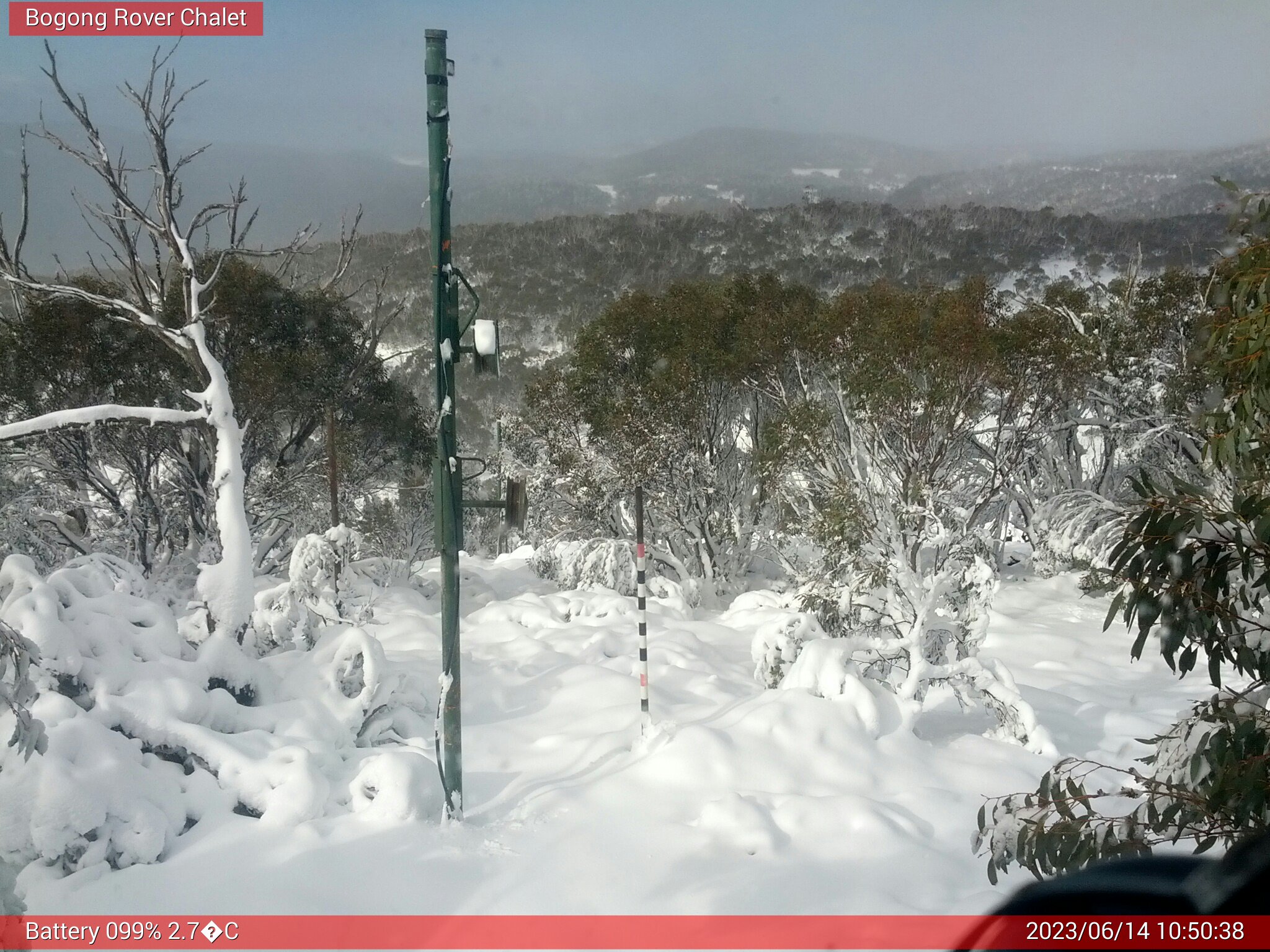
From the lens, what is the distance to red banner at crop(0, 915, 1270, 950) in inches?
144

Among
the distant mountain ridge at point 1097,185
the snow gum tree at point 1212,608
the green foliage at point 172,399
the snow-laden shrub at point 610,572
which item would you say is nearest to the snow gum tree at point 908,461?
the snow-laden shrub at point 610,572

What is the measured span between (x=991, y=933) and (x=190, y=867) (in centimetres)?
460

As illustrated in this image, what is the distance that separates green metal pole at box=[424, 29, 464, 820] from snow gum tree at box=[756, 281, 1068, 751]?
395 cm

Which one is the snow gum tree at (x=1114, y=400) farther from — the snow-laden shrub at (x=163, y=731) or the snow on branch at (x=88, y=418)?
the snow on branch at (x=88, y=418)

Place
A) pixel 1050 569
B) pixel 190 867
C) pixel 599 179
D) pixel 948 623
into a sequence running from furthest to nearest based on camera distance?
pixel 599 179 < pixel 1050 569 < pixel 948 623 < pixel 190 867

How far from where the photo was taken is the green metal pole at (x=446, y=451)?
16.3 ft

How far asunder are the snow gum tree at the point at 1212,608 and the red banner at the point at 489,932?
0.90m

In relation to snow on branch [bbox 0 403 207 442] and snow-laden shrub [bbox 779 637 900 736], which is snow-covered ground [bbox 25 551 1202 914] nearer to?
snow-laden shrub [bbox 779 637 900 736]

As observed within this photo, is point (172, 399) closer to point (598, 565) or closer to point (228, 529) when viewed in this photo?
point (598, 565)

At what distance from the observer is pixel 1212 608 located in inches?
103

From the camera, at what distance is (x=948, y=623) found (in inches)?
316

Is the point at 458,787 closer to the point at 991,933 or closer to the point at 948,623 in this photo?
the point at 991,933

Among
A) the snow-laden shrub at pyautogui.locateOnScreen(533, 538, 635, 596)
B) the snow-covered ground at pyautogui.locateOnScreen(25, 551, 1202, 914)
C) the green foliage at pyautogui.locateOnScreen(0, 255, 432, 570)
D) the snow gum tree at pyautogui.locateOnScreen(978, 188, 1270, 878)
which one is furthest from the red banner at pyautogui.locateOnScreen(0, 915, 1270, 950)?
the snow-laden shrub at pyautogui.locateOnScreen(533, 538, 635, 596)

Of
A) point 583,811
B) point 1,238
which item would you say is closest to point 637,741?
point 583,811
